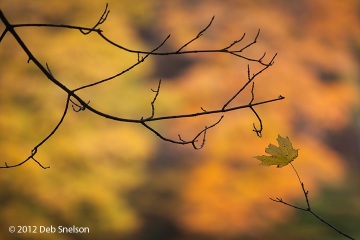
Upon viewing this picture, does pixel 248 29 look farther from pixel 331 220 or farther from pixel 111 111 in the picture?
pixel 331 220

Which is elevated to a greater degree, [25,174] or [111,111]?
[111,111]

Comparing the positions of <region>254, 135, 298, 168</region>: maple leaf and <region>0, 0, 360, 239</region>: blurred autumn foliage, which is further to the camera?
<region>0, 0, 360, 239</region>: blurred autumn foliage

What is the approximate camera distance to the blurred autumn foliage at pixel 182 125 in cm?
308

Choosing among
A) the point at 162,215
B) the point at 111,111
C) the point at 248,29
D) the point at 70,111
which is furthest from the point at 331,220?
the point at 70,111

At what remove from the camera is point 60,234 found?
3.17 metres

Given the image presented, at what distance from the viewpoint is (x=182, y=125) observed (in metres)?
3.62

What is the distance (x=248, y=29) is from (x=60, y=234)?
6.47ft

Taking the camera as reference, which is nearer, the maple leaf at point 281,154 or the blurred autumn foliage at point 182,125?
the maple leaf at point 281,154

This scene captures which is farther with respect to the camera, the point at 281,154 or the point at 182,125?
the point at 182,125

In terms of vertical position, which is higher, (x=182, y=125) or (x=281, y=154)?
(x=182, y=125)

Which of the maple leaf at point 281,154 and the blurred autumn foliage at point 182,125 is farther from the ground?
the blurred autumn foliage at point 182,125

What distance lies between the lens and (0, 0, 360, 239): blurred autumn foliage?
308 cm

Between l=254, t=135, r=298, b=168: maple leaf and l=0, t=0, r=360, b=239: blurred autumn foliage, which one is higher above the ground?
l=0, t=0, r=360, b=239: blurred autumn foliage

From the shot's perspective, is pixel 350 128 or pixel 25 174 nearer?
pixel 25 174
